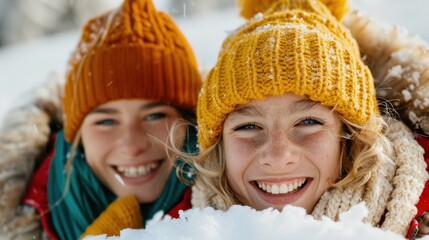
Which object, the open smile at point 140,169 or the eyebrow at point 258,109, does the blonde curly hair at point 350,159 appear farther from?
the open smile at point 140,169

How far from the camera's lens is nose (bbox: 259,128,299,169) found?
72.4 inches

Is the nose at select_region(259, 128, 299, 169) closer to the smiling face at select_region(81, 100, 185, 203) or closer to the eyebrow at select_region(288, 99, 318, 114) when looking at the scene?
the eyebrow at select_region(288, 99, 318, 114)

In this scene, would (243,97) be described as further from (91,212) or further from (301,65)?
(91,212)

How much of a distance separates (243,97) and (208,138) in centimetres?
25

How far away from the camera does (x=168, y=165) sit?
250 cm

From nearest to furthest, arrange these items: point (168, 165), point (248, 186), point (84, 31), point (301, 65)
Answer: point (301, 65) < point (248, 186) < point (168, 165) < point (84, 31)

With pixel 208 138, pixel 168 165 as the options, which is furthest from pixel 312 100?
pixel 168 165

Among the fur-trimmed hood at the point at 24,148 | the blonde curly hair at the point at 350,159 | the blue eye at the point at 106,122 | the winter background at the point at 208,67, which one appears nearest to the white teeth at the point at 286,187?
the blonde curly hair at the point at 350,159

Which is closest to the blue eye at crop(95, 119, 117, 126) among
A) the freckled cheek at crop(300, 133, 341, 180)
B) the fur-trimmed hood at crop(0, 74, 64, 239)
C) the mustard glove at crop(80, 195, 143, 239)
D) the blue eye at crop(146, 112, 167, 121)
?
the blue eye at crop(146, 112, 167, 121)

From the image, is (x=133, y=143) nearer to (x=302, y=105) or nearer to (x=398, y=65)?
(x=302, y=105)

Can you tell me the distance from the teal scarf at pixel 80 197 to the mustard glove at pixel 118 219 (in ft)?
0.49

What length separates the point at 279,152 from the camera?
6.03 feet

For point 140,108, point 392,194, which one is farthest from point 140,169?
point 392,194

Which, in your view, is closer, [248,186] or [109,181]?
[248,186]
